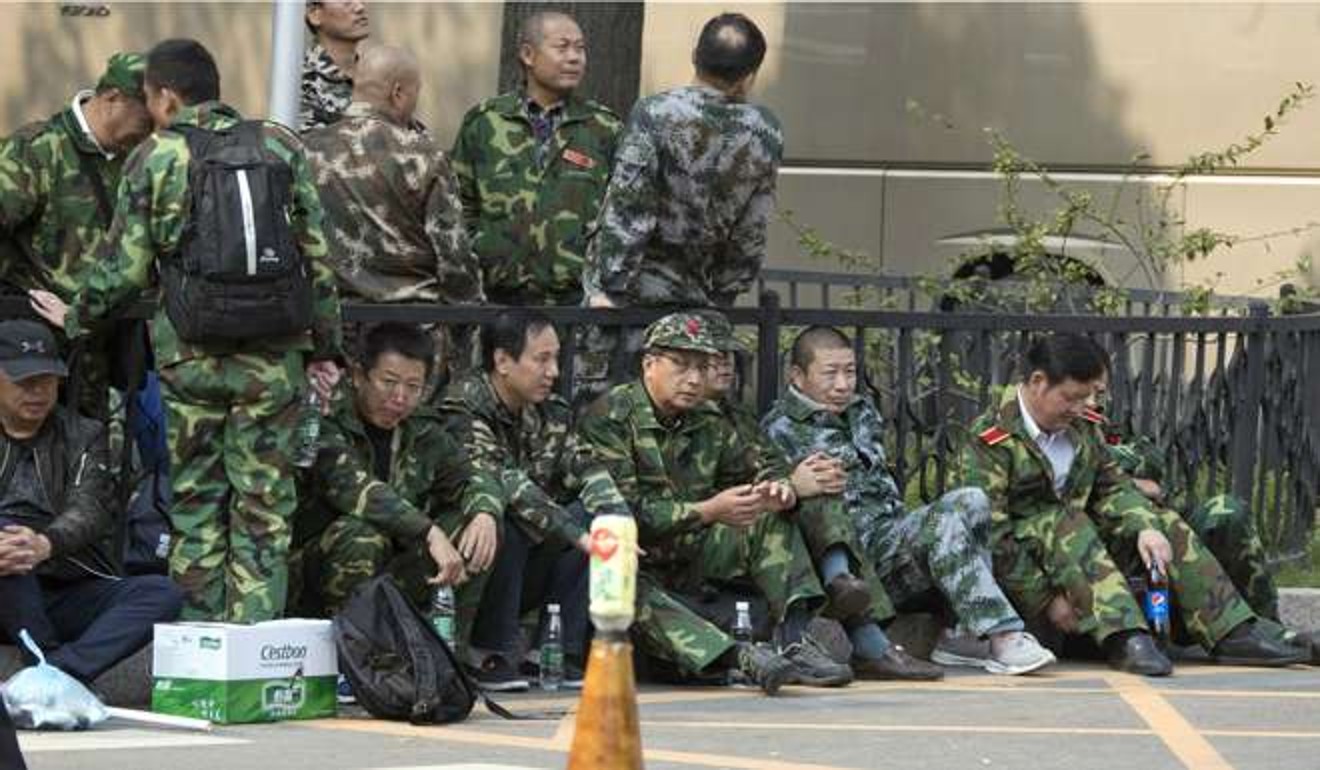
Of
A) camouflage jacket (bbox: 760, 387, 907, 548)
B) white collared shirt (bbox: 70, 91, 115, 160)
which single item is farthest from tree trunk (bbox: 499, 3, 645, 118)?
white collared shirt (bbox: 70, 91, 115, 160)

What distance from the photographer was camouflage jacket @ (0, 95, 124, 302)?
420 inches

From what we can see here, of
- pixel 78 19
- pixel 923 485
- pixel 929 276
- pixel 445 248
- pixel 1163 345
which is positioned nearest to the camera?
pixel 445 248

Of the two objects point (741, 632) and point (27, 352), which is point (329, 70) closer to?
point (741, 632)

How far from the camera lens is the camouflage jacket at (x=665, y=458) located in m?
11.1

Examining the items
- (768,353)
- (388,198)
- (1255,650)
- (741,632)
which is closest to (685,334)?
(768,353)

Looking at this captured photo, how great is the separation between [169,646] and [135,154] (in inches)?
59.8

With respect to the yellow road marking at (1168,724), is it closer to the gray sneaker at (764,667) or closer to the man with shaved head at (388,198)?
the gray sneaker at (764,667)

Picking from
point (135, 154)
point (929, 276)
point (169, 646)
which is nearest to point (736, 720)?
Answer: point (169, 646)

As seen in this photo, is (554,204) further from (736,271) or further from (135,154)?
(135,154)

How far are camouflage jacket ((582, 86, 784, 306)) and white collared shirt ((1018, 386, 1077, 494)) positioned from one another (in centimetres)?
119

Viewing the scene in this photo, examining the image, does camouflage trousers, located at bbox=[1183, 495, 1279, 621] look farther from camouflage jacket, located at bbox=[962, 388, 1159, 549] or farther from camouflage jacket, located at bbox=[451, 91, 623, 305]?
camouflage jacket, located at bbox=[451, 91, 623, 305]

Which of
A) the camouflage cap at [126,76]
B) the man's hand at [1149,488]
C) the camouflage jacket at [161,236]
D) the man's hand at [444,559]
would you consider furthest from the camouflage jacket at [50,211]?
the man's hand at [1149,488]

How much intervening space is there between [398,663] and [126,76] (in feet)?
7.38

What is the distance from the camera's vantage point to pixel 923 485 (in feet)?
40.4
